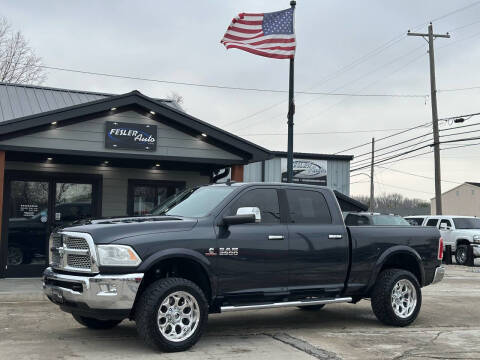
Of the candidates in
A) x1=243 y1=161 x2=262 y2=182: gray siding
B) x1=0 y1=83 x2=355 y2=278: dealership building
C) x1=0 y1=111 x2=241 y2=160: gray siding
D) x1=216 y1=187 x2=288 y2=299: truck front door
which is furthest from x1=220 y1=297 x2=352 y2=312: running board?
x1=243 y1=161 x2=262 y2=182: gray siding

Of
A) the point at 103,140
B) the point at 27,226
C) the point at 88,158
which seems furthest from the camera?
the point at 27,226

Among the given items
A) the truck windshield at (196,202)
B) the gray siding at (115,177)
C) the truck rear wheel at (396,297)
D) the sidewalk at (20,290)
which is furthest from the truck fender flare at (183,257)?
the gray siding at (115,177)

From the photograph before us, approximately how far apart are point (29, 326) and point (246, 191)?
3.54 m

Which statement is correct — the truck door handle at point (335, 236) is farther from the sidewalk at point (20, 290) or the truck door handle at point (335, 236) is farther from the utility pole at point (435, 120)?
the utility pole at point (435, 120)

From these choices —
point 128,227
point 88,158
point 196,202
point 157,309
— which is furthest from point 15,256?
point 157,309

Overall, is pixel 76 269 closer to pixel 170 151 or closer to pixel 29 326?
pixel 29 326

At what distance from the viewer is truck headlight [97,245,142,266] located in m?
6.32

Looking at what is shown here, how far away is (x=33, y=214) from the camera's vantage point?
45.6ft

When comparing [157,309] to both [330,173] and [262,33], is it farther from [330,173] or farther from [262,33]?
[330,173]

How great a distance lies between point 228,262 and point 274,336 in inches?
52.3

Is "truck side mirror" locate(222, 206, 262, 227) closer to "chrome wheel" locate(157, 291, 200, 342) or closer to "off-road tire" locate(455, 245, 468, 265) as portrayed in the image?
"chrome wheel" locate(157, 291, 200, 342)

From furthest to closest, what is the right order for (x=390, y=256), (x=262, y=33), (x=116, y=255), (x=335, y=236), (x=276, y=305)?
(x=262, y=33)
(x=390, y=256)
(x=335, y=236)
(x=276, y=305)
(x=116, y=255)

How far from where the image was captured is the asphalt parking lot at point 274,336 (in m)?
6.55

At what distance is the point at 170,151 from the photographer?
520 inches
